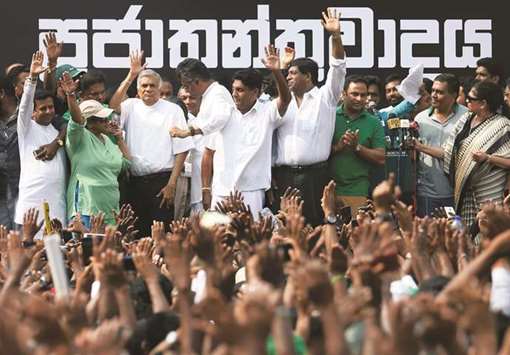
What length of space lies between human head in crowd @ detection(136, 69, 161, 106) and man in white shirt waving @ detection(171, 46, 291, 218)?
0.44 m

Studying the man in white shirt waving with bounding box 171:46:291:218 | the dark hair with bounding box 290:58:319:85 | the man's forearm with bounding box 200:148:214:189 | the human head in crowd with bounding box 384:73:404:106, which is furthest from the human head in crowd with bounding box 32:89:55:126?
the human head in crowd with bounding box 384:73:404:106

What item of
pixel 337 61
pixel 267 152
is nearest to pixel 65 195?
pixel 267 152

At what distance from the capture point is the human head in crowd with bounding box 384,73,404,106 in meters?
12.5

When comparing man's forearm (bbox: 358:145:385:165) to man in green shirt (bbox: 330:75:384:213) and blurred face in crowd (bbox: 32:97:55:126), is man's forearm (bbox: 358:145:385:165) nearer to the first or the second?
man in green shirt (bbox: 330:75:384:213)

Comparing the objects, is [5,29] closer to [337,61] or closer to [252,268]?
[337,61]

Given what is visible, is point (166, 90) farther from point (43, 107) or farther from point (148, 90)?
A: point (43, 107)

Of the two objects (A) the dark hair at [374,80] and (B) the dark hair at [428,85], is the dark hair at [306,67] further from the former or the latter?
(B) the dark hair at [428,85]

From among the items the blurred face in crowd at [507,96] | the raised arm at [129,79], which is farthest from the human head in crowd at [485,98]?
the raised arm at [129,79]

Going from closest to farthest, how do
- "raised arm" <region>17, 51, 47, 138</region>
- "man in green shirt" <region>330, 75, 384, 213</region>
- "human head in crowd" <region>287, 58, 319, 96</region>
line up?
"raised arm" <region>17, 51, 47, 138</region> < "human head in crowd" <region>287, 58, 319, 96</region> < "man in green shirt" <region>330, 75, 384, 213</region>

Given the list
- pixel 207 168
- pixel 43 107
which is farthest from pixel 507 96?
pixel 43 107

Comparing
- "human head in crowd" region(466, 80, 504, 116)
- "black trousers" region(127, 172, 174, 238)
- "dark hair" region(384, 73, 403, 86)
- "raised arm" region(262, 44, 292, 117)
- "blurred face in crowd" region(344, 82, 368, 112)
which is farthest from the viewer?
"dark hair" region(384, 73, 403, 86)

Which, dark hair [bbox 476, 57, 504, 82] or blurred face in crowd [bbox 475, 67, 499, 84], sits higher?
dark hair [bbox 476, 57, 504, 82]

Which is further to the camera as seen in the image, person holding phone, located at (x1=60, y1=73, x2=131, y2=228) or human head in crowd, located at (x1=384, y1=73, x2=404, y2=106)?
human head in crowd, located at (x1=384, y1=73, x2=404, y2=106)

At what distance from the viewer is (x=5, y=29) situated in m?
12.4
